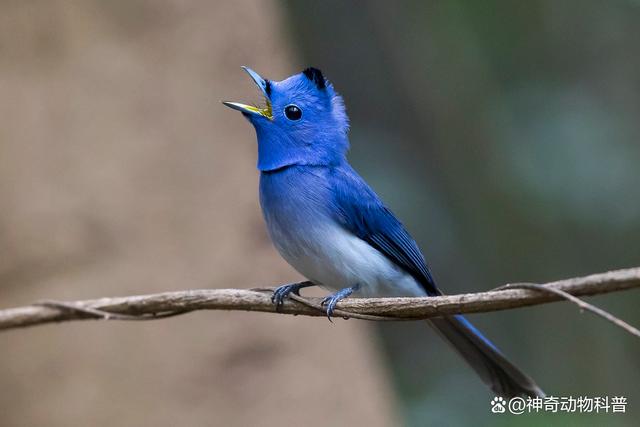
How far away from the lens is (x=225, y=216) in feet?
16.0

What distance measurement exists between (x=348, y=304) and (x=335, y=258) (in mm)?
785

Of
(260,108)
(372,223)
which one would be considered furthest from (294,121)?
(372,223)

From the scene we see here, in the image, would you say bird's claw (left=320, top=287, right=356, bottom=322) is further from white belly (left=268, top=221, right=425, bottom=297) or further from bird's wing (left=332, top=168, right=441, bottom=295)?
bird's wing (left=332, top=168, right=441, bottom=295)

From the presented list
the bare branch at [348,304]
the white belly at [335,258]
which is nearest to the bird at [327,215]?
the white belly at [335,258]

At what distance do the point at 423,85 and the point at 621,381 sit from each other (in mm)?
2438

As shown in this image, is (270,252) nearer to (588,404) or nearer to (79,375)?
(79,375)

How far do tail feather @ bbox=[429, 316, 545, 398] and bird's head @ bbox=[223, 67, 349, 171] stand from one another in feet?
2.56

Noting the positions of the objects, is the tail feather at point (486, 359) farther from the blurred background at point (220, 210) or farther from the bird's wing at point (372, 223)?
the blurred background at point (220, 210)

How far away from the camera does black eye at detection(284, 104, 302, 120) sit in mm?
3438

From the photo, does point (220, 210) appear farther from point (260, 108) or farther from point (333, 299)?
point (333, 299)

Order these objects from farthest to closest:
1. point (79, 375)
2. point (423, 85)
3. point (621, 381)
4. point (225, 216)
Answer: point (423, 85)
point (621, 381)
point (225, 216)
point (79, 375)

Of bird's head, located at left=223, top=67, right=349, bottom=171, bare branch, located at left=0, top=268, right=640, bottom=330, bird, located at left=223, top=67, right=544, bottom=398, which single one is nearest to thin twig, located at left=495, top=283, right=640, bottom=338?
bare branch, located at left=0, top=268, right=640, bottom=330

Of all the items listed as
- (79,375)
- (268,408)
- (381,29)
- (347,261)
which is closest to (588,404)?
(268,408)

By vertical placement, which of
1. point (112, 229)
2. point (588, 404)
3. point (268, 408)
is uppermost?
point (112, 229)
